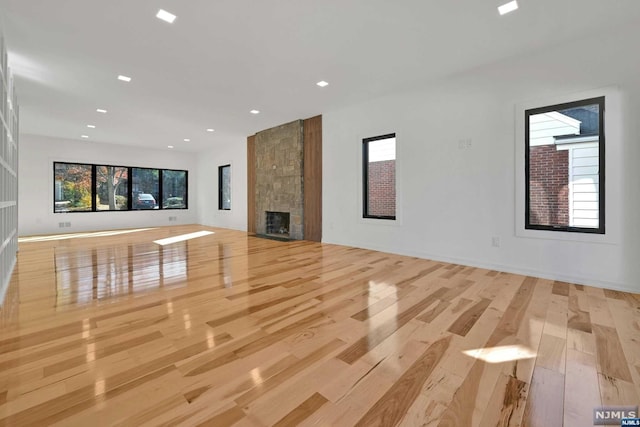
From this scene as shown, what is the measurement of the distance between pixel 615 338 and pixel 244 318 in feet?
8.67

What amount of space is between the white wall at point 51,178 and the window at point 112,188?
0.67 feet

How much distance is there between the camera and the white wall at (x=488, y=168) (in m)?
2.99

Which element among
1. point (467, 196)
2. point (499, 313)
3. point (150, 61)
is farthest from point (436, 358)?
point (150, 61)

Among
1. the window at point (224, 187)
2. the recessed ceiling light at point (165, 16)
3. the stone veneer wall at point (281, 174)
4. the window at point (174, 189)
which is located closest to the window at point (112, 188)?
the window at point (174, 189)

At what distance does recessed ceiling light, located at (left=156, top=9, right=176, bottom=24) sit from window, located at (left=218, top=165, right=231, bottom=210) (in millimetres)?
6645

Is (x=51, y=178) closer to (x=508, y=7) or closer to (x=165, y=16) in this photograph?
(x=165, y=16)

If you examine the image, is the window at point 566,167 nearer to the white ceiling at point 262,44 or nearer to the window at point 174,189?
the white ceiling at point 262,44

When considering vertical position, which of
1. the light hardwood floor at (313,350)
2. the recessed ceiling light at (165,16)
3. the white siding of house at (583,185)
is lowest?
the light hardwood floor at (313,350)

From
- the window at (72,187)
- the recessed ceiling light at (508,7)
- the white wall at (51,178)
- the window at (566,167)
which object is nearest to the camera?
the recessed ceiling light at (508,7)

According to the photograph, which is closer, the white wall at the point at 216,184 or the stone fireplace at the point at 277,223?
the stone fireplace at the point at 277,223

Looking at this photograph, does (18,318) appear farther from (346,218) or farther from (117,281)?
(346,218)

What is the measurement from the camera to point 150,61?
12.3 feet

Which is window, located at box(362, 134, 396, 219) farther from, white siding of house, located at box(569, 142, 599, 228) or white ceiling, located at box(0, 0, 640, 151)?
white siding of house, located at box(569, 142, 599, 228)

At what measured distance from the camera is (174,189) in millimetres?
10398
